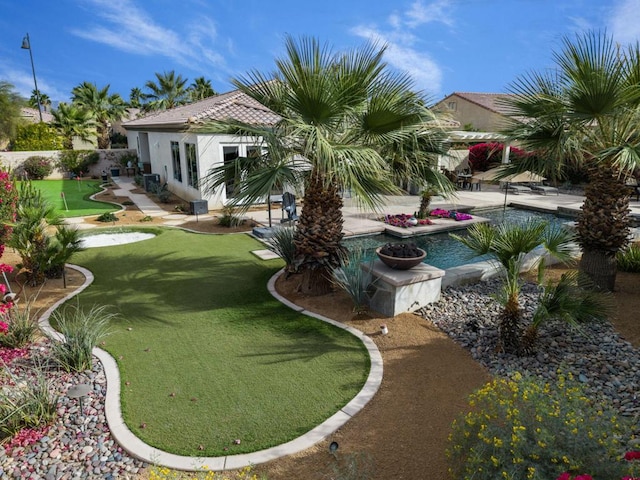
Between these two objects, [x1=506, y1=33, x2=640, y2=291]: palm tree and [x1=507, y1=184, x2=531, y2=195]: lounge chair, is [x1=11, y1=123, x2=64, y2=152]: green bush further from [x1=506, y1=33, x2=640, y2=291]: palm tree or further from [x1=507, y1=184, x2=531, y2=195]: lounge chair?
[x1=506, y1=33, x2=640, y2=291]: palm tree

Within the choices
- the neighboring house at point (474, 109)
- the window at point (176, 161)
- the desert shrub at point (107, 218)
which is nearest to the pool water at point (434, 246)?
the desert shrub at point (107, 218)

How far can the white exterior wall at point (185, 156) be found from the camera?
17.1 meters

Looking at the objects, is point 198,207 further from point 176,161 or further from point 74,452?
point 74,452

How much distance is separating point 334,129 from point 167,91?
4327 cm

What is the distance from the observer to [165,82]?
44219mm

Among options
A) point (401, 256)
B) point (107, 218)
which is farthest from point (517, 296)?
point (107, 218)

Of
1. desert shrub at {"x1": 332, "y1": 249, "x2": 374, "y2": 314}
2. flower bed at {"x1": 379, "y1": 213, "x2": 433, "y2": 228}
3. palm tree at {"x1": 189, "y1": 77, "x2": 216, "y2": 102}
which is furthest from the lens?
palm tree at {"x1": 189, "y1": 77, "x2": 216, "y2": 102}

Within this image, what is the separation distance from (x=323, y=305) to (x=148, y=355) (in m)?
3.31

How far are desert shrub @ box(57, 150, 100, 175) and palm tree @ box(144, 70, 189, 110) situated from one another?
46.4ft

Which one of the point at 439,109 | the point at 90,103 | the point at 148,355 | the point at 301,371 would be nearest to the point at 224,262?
the point at 148,355

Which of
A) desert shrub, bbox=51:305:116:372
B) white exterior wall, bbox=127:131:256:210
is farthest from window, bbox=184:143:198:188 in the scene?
desert shrub, bbox=51:305:116:372

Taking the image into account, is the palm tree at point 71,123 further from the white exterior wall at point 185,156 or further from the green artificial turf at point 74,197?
the white exterior wall at point 185,156

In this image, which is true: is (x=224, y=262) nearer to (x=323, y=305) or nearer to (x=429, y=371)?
(x=323, y=305)

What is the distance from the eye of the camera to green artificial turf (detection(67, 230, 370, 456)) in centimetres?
470
